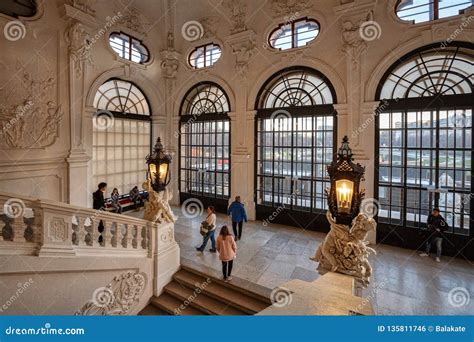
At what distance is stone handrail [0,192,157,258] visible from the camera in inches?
144

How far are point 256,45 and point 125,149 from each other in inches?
246

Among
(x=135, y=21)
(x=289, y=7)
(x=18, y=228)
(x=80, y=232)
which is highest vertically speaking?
(x=135, y=21)

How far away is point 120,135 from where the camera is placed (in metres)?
10.0

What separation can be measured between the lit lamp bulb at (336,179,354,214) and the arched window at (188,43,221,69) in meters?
8.52

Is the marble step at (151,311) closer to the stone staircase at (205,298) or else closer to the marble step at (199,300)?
the stone staircase at (205,298)

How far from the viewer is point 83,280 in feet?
14.6

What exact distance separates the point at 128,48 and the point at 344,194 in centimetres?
979

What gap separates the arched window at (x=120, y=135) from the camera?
9.25 meters

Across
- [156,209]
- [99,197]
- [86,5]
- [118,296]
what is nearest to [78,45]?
[86,5]

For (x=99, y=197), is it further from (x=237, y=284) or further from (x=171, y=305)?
(x=237, y=284)

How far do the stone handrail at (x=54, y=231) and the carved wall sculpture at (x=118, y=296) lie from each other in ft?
1.64

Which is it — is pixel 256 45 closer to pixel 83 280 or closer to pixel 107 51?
pixel 107 51

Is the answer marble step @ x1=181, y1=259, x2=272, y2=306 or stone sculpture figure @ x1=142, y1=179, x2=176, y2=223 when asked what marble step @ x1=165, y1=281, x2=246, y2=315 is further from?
stone sculpture figure @ x1=142, y1=179, x2=176, y2=223

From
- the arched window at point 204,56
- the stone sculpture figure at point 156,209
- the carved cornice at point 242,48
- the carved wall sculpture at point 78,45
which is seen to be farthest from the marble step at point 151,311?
the arched window at point 204,56
